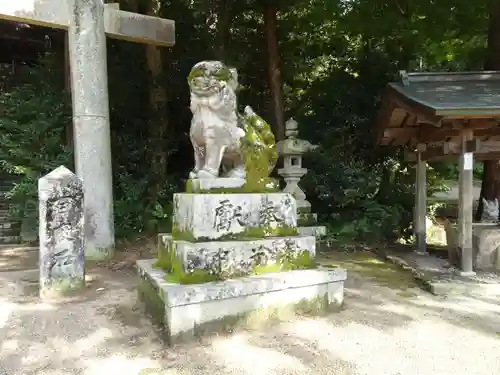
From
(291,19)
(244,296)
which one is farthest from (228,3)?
(244,296)

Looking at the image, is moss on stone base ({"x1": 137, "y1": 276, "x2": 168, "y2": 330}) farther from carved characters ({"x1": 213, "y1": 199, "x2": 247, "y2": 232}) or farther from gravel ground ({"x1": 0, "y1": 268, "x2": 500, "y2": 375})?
carved characters ({"x1": 213, "y1": 199, "x2": 247, "y2": 232})

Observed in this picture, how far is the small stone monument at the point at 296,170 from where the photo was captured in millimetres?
8367

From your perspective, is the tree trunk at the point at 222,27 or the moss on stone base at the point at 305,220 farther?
the tree trunk at the point at 222,27

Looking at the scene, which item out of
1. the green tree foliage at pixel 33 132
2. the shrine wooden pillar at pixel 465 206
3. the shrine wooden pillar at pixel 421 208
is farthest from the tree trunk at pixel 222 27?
the shrine wooden pillar at pixel 465 206

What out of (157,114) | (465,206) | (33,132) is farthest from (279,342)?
(33,132)

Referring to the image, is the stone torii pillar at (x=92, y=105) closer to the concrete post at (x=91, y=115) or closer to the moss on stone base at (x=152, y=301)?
the concrete post at (x=91, y=115)

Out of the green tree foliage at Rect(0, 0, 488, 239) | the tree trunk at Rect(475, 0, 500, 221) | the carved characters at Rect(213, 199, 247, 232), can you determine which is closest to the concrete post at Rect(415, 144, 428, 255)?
the green tree foliage at Rect(0, 0, 488, 239)

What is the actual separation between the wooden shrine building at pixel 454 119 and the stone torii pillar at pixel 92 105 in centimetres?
490

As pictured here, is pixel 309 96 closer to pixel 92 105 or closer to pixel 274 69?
pixel 274 69

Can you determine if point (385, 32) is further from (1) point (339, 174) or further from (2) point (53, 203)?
(2) point (53, 203)

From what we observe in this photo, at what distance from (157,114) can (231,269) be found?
253 inches

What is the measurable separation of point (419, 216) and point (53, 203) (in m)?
6.20

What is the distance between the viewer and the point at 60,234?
5.24 metres

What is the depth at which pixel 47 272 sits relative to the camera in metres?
5.11
